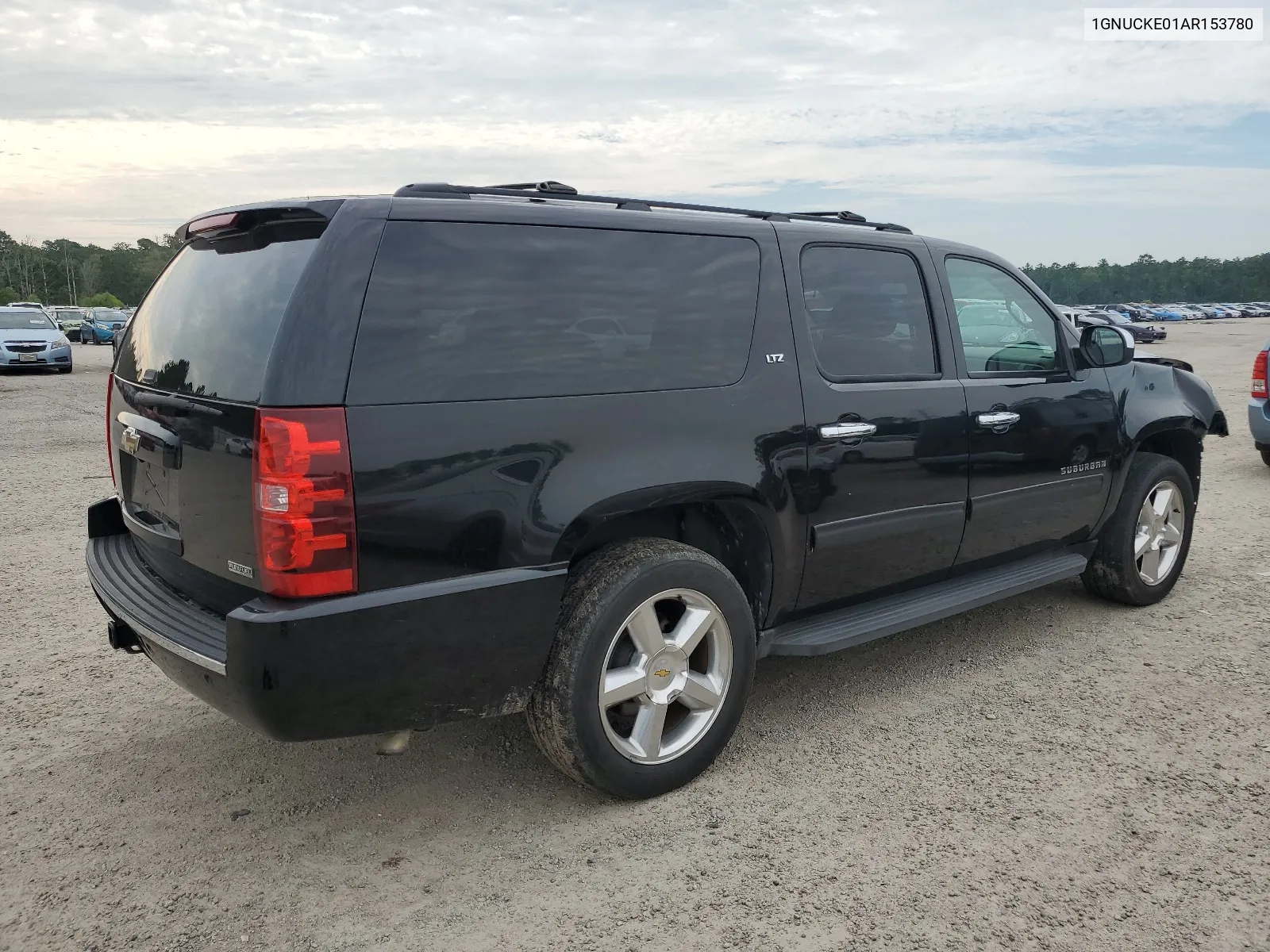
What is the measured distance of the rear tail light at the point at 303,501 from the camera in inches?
100

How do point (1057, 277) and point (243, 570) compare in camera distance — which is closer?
point (243, 570)

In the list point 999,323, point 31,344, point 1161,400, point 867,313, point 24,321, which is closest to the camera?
point 867,313

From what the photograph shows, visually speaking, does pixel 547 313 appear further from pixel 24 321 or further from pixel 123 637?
pixel 24 321

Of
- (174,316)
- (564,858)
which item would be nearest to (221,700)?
(564,858)

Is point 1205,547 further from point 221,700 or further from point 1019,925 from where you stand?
point 221,700

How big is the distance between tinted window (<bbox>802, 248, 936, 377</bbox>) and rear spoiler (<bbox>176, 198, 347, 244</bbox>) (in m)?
1.71

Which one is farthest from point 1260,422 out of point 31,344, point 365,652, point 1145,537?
point 31,344

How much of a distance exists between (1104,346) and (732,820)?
293cm

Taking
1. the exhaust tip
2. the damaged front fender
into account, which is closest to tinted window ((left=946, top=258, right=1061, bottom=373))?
the damaged front fender

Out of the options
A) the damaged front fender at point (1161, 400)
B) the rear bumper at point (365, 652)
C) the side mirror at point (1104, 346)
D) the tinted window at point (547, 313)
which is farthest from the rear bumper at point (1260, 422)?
the rear bumper at point (365, 652)

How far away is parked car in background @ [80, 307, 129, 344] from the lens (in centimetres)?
4262

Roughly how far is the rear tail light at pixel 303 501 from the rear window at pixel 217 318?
174mm

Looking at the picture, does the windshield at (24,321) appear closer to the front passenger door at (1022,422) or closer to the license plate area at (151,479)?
the license plate area at (151,479)

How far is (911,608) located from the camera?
13.0ft
